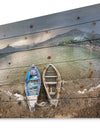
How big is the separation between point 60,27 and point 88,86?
0.62m

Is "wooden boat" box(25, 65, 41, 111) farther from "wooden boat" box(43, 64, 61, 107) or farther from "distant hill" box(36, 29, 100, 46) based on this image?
"distant hill" box(36, 29, 100, 46)

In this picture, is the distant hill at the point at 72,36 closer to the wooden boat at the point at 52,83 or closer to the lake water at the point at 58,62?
the lake water at the point at 58,62

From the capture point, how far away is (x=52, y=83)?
1036 millimetres

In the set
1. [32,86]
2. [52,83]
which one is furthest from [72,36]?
[32,86]

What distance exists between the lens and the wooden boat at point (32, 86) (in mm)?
1056

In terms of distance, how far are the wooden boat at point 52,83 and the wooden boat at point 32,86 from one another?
3.2 inches

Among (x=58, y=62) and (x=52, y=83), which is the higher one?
(x=58, y=62)

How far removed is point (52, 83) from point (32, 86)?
0.21 meters

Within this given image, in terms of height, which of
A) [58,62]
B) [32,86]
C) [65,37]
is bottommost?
[32,86]

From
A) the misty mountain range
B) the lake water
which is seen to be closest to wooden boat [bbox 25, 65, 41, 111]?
the lake water

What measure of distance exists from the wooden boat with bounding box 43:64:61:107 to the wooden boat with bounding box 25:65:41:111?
0.27ft

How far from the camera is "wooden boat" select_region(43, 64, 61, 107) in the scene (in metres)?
1.00

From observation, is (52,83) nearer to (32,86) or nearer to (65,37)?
(32,86)

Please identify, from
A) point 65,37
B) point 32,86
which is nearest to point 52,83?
point 32,86
